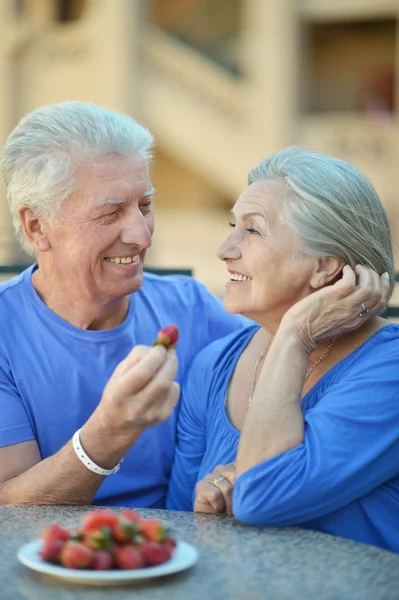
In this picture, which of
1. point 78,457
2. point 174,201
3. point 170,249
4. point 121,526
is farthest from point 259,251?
point 174,201

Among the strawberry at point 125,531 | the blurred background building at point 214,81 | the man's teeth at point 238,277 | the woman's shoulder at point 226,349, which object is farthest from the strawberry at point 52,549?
the blurred background building at point 214,81

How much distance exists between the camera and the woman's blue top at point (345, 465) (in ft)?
7.45

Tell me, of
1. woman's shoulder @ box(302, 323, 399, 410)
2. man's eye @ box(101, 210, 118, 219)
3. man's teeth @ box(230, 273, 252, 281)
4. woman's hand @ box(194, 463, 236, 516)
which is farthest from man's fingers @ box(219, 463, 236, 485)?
man's eye @ box(101, 210, 118, 219)

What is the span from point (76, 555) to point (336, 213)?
46.4 inches

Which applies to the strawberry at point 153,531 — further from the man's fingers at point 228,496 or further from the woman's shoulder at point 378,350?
the woman's shoulder at point 378,350

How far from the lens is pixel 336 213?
2580 millimetres

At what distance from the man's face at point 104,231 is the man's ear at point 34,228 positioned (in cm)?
3

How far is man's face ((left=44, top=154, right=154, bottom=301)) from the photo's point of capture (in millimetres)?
2910

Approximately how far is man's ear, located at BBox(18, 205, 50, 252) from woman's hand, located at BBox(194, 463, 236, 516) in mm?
921

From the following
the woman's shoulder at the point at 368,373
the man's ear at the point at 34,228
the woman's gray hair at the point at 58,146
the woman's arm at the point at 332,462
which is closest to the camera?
the woman's arm at the point at 332,462

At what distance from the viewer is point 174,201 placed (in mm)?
18266

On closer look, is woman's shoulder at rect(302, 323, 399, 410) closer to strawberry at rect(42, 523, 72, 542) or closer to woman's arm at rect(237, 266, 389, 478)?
woman's arm at rect(237, 266, 389, 478)

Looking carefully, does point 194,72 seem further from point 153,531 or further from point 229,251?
point 153,531

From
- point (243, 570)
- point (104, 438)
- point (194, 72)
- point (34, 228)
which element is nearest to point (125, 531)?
point (243, 570)
